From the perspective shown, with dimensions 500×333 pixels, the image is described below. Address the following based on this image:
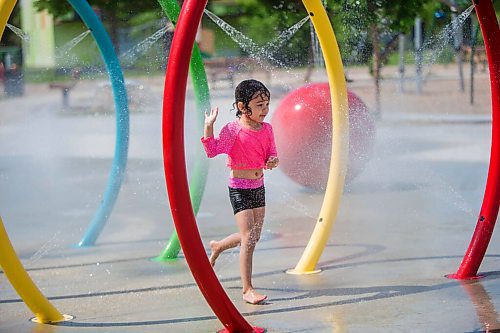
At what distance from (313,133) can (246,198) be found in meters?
4.00

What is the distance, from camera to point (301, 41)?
515 inches

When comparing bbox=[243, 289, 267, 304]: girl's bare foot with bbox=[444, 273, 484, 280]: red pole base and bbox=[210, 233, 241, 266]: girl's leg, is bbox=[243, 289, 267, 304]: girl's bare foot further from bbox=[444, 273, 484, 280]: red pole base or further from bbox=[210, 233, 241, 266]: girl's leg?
bbox=[444, 273, 484, 280]: red pole base

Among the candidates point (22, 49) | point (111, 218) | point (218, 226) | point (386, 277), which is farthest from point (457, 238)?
point (22, 49)

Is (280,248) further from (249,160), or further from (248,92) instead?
(248,92)

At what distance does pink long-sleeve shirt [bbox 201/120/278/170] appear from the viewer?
5.61 meters

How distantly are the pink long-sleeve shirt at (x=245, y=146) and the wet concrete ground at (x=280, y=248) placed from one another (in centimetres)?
79

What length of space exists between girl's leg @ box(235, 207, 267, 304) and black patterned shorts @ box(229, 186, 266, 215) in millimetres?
27

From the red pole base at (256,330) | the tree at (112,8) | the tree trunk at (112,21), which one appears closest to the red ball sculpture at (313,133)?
the red pole base at (256,330)

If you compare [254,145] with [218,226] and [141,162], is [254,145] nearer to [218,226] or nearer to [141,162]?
[218,226]

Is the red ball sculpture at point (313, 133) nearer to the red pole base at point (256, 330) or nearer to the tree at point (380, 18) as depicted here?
the tree at point (380, 18)

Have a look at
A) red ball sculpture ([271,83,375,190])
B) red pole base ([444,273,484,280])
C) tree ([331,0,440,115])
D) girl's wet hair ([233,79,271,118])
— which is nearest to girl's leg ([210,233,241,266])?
girl's wet hair ([233,79,271,118])

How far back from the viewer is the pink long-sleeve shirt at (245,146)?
5605mm

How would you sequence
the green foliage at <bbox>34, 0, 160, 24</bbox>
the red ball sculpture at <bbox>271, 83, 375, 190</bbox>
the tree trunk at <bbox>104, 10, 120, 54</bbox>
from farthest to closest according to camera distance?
the tree trunk at <bbox>104, 10, 120, 54</bbox> < the green foliage at <bbox>34, 0, 160, 24</bbox> < the red ball sculpture at <bbox>271, 83, 375, 190</bbox>

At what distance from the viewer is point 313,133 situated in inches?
378
